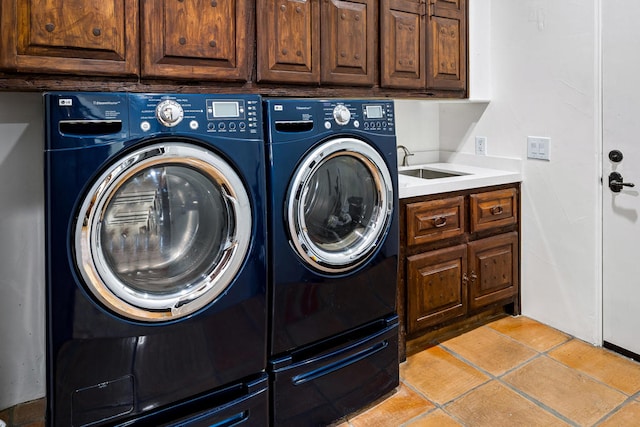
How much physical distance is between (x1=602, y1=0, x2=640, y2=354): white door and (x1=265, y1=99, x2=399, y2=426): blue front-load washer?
1158 millimetres

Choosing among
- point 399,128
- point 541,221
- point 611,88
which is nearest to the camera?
point 611,88

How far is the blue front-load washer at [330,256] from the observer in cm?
168

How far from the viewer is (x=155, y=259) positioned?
5.00 feet

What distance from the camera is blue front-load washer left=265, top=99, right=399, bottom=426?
1.68 metres

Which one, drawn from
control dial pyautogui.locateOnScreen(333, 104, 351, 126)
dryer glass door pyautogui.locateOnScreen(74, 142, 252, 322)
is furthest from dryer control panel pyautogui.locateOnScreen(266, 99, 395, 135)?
dryer glass door pyautogui.locateOnScreen(74, 142, 252, 322)

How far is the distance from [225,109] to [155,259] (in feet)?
1.79

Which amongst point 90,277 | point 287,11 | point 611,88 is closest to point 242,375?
point 90,277

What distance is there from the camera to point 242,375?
164 centimetres

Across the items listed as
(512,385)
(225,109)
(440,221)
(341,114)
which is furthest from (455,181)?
(225,109)

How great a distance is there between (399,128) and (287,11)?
49.9 inches

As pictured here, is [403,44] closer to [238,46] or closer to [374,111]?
[374,111]

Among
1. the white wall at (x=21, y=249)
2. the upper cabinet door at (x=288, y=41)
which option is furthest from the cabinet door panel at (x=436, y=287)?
the white wall at (x=21, y=249)

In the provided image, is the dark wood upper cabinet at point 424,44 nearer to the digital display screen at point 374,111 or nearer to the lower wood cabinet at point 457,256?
the digital display screen at point 374,111

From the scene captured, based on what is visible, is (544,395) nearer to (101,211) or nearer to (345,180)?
(345,180)
